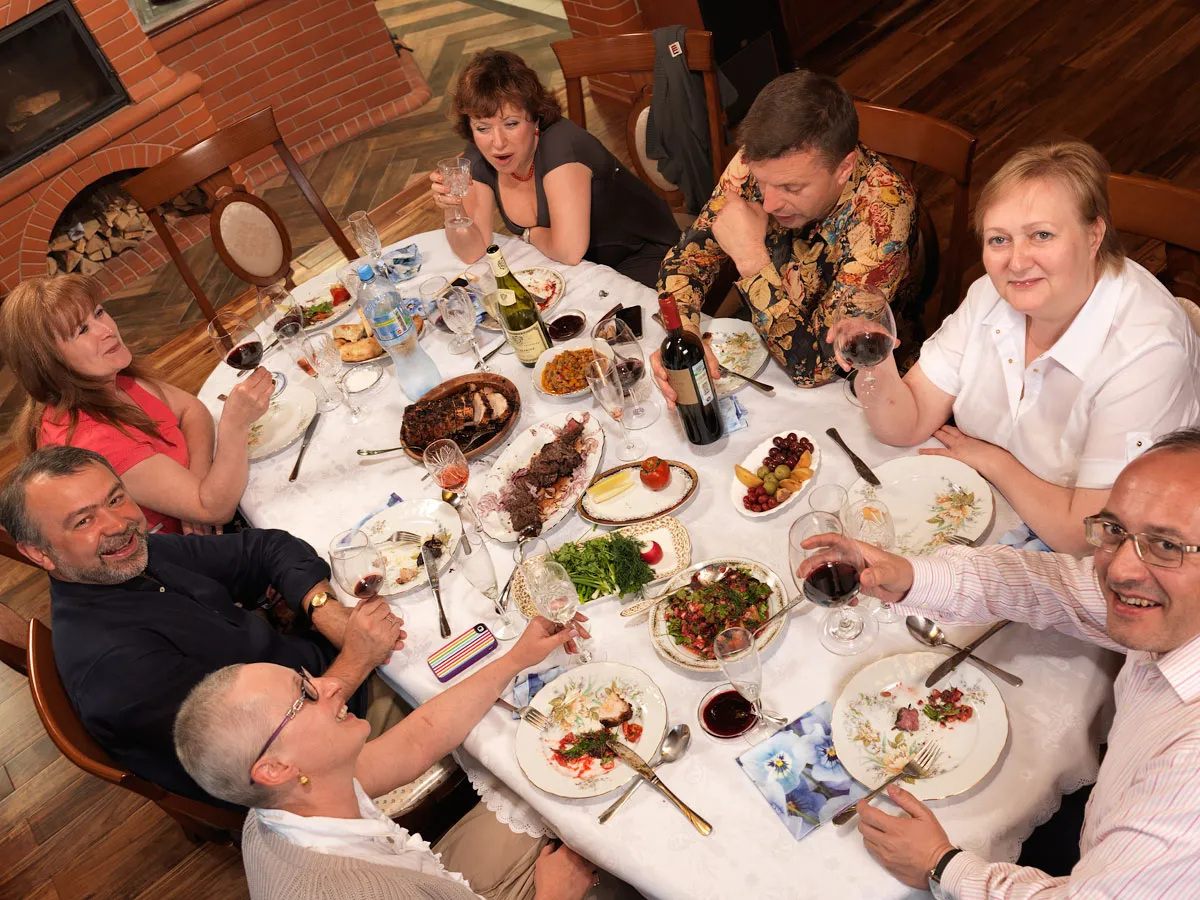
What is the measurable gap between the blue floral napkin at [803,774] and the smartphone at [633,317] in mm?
1196

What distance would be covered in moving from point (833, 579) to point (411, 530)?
104 cm

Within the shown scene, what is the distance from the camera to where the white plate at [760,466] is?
1.96 m

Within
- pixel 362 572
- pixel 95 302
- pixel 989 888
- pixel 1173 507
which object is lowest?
pixel 989 888

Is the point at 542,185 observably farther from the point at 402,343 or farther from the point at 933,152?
the point at 933,152

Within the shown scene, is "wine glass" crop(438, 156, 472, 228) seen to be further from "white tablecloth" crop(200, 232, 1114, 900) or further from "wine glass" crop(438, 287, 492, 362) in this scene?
"white tablecloth" crop(200, 232, 1114, 900)

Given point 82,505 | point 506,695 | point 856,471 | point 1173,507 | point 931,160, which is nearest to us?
point 1173,507

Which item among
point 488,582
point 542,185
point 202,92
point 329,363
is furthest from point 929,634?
point 202,92

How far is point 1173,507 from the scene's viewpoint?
1263 mm

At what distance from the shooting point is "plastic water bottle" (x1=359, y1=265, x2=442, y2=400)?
250 cm

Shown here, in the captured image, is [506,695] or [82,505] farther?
[82,505]

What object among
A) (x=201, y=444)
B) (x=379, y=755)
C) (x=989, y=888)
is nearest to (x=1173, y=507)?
(x=989, y=888)

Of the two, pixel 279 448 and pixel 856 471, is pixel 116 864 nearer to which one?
pixel 279 448

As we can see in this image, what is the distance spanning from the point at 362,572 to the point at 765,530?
3.01 feet

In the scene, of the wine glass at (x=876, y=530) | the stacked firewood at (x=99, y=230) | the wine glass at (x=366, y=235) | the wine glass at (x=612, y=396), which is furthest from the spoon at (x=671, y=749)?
the stacked firewood at (x=99, y=230)
